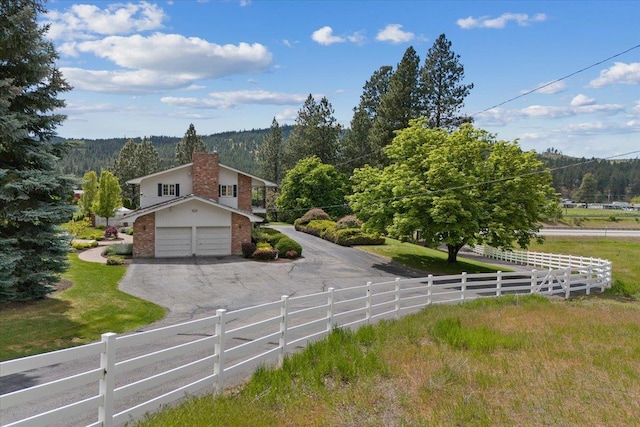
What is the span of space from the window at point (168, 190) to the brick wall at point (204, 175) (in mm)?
1343

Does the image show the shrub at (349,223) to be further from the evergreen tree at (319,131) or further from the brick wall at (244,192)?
the evergreen tree at (319,131)

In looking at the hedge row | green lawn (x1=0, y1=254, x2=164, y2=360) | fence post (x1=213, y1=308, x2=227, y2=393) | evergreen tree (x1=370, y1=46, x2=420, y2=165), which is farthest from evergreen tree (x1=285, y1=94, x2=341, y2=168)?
fence post (x1=213, y1=308, x2=227, y2=393)

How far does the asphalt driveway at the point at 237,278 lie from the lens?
60.6 feet

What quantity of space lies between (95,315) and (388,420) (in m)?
11.8

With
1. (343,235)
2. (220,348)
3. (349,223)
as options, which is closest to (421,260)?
(343,235)

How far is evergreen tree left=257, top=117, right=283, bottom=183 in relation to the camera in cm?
7800

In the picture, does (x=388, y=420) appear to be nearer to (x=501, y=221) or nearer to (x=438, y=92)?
(x=501, y=221)

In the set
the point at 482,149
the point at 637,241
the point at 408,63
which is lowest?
the point at 637,241

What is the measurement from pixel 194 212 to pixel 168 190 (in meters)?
3.73

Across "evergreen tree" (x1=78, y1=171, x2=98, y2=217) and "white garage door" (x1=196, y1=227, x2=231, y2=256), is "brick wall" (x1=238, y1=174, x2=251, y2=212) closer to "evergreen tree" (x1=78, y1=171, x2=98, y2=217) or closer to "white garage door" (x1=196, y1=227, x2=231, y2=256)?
"white garage door" (x1=196, y1=227, x2=231, y2=256)

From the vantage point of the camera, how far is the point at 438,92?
51.2 metres

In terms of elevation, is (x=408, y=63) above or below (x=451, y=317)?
above

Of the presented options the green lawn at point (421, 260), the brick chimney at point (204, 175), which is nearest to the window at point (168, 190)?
the brick chimney at point (204, 175)

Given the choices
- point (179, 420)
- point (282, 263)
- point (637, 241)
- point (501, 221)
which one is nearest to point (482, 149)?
point (501, 221)
